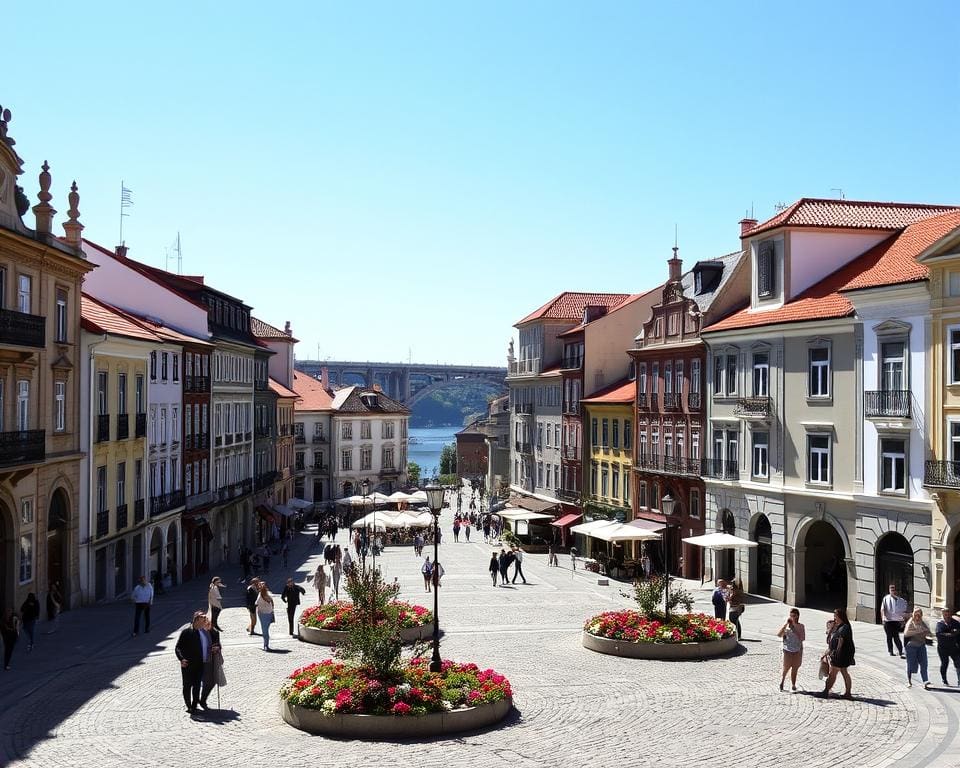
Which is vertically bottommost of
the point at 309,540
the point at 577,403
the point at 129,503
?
the point at 309,540

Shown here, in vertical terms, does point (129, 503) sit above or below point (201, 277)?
below

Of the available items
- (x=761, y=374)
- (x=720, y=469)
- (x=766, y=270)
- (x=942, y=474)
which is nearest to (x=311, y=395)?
(x=720, y=469)

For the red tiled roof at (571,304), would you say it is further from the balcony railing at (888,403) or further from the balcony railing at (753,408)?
the balcony railing at (888,403)

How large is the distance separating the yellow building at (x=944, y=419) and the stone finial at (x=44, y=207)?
1085 inches

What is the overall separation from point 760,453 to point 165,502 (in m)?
25.9

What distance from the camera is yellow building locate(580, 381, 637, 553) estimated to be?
2318 inches

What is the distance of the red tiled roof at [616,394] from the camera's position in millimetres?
59531

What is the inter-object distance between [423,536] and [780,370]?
31420 millimetres

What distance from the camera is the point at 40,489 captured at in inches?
1380

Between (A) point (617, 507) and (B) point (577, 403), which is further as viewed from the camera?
(B) point (577, 403)

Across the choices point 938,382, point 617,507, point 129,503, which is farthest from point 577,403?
point 938,382

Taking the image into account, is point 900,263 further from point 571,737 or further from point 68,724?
point 68,724

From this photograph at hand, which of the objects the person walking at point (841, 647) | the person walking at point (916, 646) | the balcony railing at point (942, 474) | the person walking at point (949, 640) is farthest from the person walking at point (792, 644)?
the balcony railing at point (942, 474)

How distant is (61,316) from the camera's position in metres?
36.9
